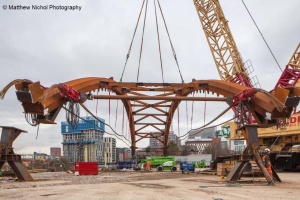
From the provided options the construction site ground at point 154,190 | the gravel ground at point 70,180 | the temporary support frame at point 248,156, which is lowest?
the gravel ground at point 70,180

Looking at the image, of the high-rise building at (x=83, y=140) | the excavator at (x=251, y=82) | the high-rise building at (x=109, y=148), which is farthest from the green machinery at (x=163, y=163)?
the high-rise building at (x=109, y=148)

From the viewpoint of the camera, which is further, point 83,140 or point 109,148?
point 109,148

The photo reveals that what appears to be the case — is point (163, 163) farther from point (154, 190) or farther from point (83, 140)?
point (83, 140)

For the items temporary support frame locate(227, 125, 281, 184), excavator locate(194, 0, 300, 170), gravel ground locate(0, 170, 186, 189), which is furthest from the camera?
excavator locate(194, 0, 300, 170)

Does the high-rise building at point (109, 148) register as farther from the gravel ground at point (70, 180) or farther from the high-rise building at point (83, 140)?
A: the gravel ground at point (70, 180)

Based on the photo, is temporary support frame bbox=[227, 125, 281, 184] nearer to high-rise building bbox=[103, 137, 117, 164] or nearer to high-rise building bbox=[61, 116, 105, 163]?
high-rise building bbox=[61, 116, 105, 163]

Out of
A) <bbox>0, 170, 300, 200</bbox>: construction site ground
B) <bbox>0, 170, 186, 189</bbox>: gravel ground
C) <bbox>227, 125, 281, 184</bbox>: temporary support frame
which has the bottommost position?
<bbox>0, 170, 186, 189</bbox>: gravel ground

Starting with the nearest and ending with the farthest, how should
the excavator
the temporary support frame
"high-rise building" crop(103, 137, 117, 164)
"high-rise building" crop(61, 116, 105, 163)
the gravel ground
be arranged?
the temporary support frame → the gravel ground → the excavator → "high-rise building" crop(61, 116, 105, 163) → "high-rise building" crop(103, 137, 117, 164)

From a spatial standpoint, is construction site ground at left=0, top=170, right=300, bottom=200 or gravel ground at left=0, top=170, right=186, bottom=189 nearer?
construction site ground at left=0, top=170, right=300, bottom=200

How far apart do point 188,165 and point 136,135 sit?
6.60 metres

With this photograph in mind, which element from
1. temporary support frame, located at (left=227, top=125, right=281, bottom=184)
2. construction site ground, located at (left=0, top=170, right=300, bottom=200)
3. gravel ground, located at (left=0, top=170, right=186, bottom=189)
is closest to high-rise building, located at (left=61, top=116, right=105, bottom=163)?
gravel ground, located at (left=0, top=170, right=186, bottom=189)

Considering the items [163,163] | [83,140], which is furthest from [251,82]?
[83,140]

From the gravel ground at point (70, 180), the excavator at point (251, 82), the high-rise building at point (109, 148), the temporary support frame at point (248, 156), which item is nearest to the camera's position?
the temporary support frame at point (248, 156)

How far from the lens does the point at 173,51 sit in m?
25.6
